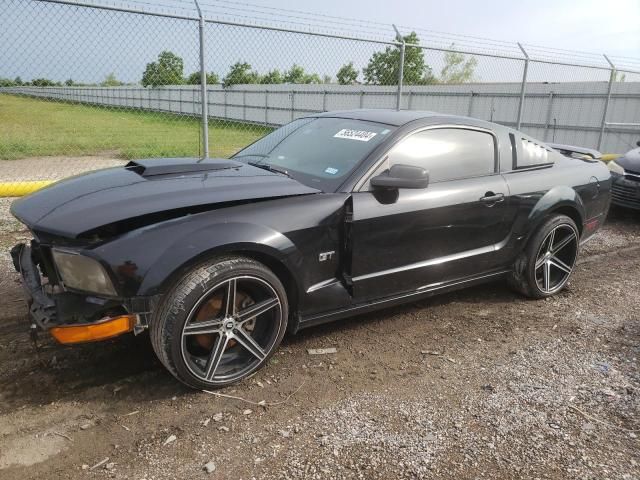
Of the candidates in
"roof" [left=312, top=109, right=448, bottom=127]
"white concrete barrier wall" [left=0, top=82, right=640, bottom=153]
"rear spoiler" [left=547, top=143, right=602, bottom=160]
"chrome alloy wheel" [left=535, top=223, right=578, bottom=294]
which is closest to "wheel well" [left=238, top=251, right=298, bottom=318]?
"roof" [left=312, top=109, right=448, bottom=127]

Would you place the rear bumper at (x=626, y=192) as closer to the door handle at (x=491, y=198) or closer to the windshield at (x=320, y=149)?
the door handle at (x=491, y=198)

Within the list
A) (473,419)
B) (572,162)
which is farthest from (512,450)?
(572,162)

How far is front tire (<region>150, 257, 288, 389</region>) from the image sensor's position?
2617 millimetres

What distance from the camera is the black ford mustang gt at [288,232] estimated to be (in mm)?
2559

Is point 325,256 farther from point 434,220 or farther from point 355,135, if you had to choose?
point 355,135

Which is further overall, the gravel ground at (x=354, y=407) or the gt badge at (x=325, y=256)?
the gt badge at (x=325, y=256)

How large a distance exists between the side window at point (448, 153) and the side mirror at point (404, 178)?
0.22 m

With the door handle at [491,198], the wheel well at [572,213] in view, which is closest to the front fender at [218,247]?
the door handle at [491,198]

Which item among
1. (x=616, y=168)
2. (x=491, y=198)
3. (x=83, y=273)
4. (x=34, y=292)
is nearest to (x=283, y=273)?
(x=83, y=273)

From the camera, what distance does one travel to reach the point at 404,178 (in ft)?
10.4

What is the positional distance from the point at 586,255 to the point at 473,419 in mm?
4027

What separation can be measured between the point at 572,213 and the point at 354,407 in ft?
9.58

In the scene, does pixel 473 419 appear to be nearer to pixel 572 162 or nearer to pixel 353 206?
pixel 353 206

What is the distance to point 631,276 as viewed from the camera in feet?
17.1
